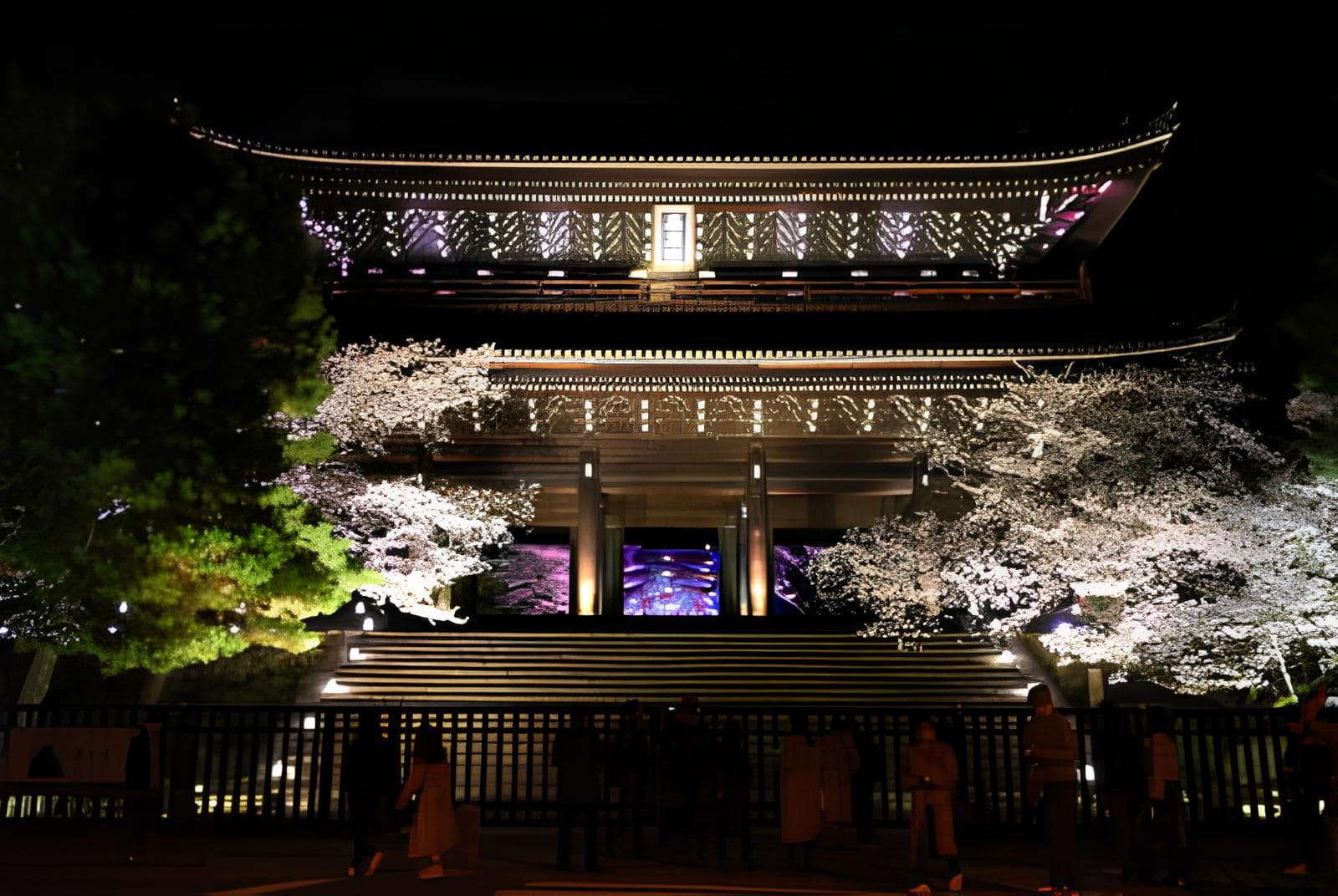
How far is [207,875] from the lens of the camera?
905 centimetres

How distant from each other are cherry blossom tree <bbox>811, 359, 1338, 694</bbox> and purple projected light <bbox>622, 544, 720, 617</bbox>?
8484mm

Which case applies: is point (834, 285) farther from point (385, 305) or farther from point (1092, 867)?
point (1092, 867)

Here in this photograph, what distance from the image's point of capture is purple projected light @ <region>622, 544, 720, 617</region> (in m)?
28.4

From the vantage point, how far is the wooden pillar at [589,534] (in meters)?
21.8

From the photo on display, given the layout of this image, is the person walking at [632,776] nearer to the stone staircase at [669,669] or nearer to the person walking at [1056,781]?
the person walking at [1056,781]

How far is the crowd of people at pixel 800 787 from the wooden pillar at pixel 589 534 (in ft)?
35.4

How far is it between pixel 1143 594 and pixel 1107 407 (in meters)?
3.30

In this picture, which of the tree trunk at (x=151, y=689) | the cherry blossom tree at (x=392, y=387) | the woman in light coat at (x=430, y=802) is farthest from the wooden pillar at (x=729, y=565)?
the woman in light coat at (x=430, y=802)

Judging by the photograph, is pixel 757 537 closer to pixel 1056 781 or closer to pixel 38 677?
pixel 38 677

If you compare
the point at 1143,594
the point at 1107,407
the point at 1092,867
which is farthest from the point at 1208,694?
the point at 1092,867

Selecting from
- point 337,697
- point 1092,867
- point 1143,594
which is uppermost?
point 1143,594

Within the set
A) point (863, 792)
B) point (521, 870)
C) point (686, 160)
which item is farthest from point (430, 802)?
point (686, 160)

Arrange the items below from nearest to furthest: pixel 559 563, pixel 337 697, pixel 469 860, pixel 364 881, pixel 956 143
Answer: pixel 364 881 < pixel 469 860 < pixel 337 697 < pixel 956 143 < pixel 559 563

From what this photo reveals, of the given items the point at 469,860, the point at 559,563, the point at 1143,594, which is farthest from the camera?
the point at 559,563
